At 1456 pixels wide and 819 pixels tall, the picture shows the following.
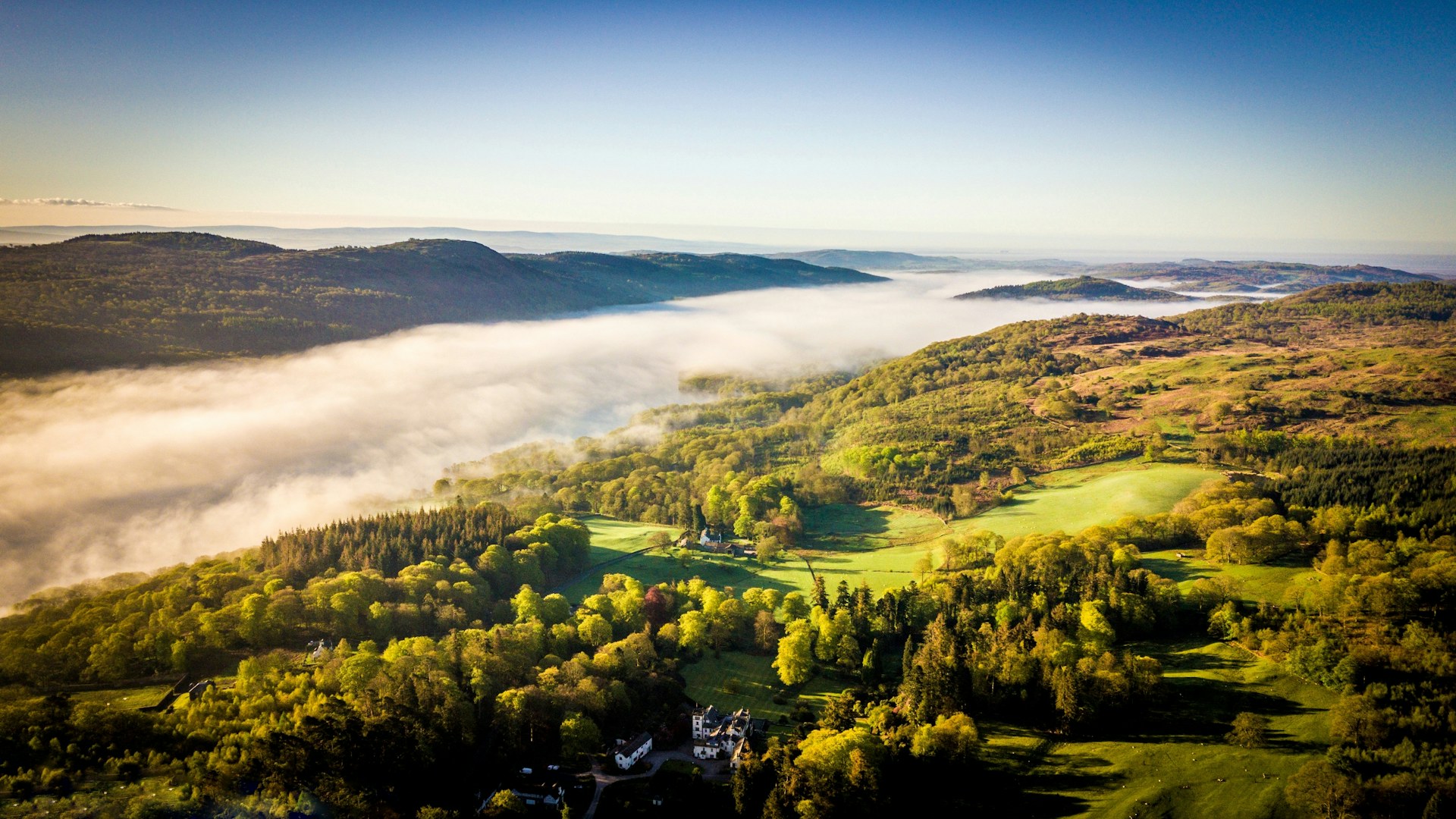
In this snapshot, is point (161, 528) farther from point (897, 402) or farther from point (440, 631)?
point (897, 402)

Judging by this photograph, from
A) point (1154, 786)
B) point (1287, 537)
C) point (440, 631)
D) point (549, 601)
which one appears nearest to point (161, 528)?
point (440, 631)

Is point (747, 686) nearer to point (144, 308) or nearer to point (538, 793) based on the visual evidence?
point (538, 793)

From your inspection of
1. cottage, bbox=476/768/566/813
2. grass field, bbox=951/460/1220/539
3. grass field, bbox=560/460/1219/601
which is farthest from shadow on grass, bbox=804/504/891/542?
cottage, bbox=476/768/566/813

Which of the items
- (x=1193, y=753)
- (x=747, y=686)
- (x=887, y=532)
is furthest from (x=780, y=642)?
(x=887, y=532)

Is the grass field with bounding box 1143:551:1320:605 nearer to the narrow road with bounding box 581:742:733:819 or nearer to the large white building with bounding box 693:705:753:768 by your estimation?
the large white building with bounding box 693:705:753:768

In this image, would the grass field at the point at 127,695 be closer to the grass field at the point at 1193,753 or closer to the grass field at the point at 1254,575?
the grass field at the point at 1193,753

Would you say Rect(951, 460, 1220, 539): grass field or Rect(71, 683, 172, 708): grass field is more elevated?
Rect(951, 460, 1220, 539): grass field

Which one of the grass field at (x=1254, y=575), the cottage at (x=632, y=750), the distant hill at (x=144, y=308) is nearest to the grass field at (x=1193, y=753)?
the grass field at (x=1254, y=575)

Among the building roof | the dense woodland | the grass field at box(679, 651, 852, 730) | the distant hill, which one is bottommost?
the grass field at box(679, 651, 852, 730)
